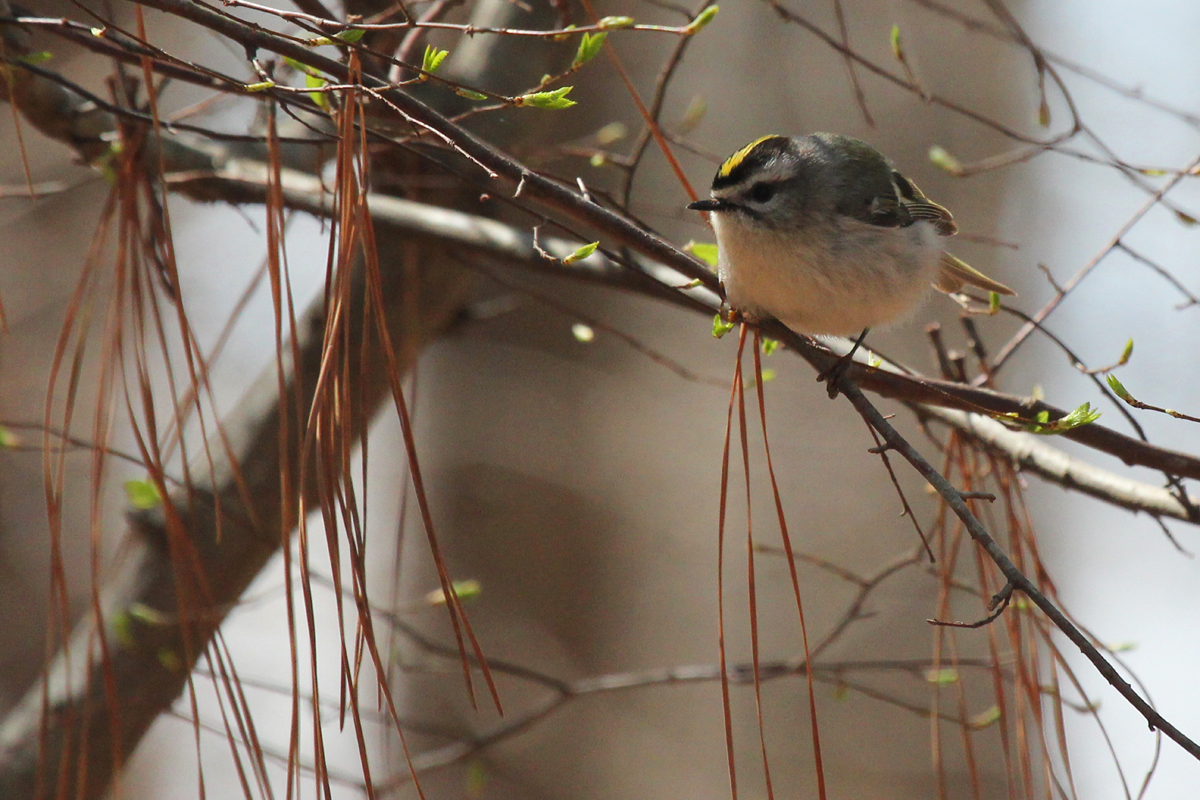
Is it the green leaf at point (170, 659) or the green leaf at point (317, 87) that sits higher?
the green leaf at point (317, 87)

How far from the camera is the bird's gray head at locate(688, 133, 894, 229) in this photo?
1468 mm

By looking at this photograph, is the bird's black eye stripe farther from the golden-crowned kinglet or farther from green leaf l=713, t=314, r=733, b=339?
green leaf l=713, t=314, r=733, b=339

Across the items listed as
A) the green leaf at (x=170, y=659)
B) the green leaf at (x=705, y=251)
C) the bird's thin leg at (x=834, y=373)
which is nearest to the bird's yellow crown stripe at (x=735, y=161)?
the green leaf at (x=705, y=251)

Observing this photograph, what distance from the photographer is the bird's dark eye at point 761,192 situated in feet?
4.84

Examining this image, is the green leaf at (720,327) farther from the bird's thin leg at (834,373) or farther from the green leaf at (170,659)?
the green leaf at (170,659)

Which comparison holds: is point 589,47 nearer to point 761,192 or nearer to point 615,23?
point 615,23

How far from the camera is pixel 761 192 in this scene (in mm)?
1489

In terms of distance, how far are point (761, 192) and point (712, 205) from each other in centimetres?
12

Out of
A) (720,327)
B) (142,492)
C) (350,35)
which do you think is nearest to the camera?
(350,35)

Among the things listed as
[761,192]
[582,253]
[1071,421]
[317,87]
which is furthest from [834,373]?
[317,87]

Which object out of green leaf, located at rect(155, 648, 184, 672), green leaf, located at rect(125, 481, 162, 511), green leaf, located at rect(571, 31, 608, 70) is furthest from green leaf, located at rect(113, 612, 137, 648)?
green leaf, located at rect(571, 31, 608, 70)

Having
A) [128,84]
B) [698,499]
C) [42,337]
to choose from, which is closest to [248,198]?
[128,84]

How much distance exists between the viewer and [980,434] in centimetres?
138

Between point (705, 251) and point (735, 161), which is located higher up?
point (735, 161)
